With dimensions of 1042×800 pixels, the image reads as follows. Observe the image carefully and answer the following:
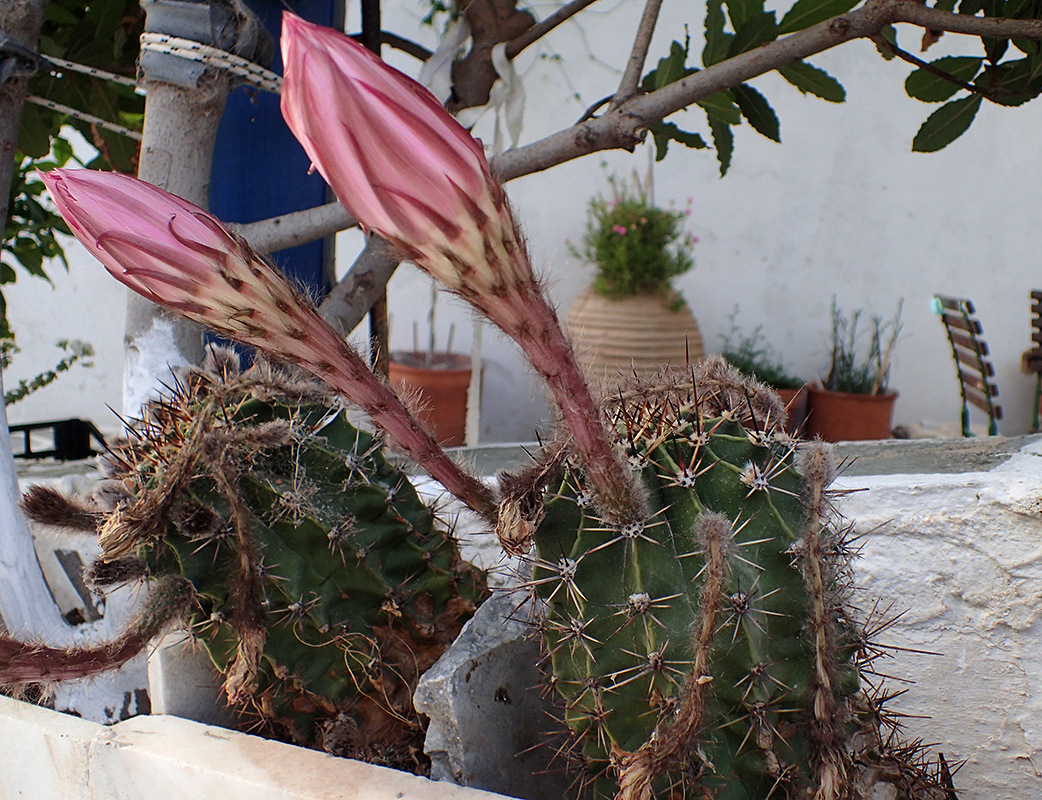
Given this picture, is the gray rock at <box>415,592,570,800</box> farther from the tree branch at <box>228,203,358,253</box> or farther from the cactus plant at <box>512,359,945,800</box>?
the tree branch at <box>228,203,358,253</box>

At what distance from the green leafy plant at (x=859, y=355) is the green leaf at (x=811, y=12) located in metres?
3.14

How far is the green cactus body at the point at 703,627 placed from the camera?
54 centimetres

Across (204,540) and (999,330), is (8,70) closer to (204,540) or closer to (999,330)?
(204,540)

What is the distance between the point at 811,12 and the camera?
916 mm

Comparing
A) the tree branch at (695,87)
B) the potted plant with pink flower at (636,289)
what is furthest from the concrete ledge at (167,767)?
the potted plant with pink flower at (636,289)

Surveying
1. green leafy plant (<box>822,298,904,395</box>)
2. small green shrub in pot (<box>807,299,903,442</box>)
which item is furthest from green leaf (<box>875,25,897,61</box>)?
green leafy plant (<box>822,298,904,395</box>)

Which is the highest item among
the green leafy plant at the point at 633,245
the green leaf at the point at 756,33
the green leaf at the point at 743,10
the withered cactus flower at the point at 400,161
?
the green leafy plant at the point at 633,245

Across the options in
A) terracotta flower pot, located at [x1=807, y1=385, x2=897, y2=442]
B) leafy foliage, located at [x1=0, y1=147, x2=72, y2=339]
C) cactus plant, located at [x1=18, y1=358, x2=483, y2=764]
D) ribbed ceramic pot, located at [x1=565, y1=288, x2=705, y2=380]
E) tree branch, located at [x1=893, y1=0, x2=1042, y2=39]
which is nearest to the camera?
cactus plant, located at [x1=18, y1=358, x2=483, y2=764]

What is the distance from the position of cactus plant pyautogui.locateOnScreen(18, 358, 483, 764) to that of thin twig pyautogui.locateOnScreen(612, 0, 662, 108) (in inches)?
17.4

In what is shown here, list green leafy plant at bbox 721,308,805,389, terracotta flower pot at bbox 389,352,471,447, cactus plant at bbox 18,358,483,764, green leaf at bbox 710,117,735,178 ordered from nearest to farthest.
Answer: cactus plant at bbox 18,358,483,764 < green leaf at bbox 710,117,735,178 < terracotta flower pot at bbox 389,352,471,447 < green leafy plant at bbox 721,308,805,389

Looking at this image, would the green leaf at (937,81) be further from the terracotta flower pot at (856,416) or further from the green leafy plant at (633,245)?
the terracotta flower pot at (856,416)

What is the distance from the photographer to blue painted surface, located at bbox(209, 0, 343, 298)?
1062 millimetres

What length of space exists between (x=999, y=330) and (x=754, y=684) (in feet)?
13.4

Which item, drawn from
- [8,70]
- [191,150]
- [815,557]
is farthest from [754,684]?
[8,70]
